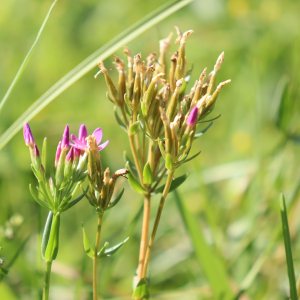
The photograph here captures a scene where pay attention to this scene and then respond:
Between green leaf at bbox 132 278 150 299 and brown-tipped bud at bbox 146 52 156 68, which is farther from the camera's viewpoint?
brown-tipped bud at bbox 146 52 156 68

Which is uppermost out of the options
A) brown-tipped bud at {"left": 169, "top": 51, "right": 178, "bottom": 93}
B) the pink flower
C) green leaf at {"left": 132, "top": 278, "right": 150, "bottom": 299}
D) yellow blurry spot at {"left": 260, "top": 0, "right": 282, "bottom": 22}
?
yellow blurry spot at {"left": 260, "top": 0, "right": 282, "bottom": 22}

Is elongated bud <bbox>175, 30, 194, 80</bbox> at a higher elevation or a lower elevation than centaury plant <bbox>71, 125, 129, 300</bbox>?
higher

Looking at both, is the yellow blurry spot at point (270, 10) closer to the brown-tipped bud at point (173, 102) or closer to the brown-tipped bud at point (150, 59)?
the brown-tipped bud at point (150, 59)

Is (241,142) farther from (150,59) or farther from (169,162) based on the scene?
(169,162)

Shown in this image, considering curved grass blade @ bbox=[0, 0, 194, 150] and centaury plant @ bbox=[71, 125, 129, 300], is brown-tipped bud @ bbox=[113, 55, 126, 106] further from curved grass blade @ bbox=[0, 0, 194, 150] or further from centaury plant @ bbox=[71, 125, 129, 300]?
centaury plant @ bbox=[71, 125, 129, 300]

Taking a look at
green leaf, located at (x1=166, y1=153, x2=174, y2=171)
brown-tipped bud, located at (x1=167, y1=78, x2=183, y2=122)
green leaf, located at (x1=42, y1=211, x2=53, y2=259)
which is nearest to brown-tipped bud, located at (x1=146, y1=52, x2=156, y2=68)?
brown-tipped bud, located at (x1=167, y1=78, x2=183, y2=122)

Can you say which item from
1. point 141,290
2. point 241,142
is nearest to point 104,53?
point 141,290

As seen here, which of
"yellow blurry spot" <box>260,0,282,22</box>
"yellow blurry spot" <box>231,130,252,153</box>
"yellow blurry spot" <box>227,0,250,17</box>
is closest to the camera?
"yellow blurry spot" <box>231,130,252,153</box>

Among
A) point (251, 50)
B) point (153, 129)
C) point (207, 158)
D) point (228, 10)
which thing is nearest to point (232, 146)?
point (207, 158)
